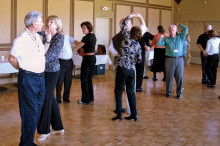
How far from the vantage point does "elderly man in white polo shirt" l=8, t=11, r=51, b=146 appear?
310cm

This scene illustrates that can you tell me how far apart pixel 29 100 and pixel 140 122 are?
2.07 meters

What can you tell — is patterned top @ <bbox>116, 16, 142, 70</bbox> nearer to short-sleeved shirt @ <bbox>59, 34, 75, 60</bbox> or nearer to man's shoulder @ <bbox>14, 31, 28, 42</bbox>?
short-sleeved shirt @ <bbox>59, 34, 75, 60</bbox>

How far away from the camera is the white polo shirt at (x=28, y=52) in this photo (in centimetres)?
306

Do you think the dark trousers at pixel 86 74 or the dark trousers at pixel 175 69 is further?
the dark trousers at pixel 175 69

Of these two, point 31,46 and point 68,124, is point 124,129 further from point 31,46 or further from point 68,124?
point 31,46

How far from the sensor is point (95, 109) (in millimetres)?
5527

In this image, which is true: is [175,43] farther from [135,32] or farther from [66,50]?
[66,50]

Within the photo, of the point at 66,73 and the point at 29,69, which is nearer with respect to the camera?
the point at 29,69

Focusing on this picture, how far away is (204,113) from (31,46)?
3.47 metres

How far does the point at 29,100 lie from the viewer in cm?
325

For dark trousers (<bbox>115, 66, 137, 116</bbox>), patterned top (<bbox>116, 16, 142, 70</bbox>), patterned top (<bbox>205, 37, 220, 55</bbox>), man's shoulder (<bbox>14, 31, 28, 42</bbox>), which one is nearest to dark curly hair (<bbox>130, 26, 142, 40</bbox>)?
patterned top (<bbox>116, 16, 142, 70</bbox>)

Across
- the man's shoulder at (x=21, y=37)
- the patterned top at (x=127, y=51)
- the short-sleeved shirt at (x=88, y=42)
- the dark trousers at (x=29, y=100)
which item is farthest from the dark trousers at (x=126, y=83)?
the man's shoulder at (x=21, y=37)

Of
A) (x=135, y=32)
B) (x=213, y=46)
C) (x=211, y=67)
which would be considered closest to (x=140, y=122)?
(x=135, y=32)

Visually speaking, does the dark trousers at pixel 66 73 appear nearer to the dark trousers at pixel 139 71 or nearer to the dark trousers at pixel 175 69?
the dark trousers at pixel 139 71
